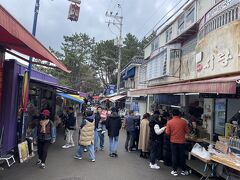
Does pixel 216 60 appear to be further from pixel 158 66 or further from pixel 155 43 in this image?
pixel 155 43

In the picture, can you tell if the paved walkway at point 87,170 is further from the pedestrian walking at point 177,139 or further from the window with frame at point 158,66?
the window with frame at point 158,66

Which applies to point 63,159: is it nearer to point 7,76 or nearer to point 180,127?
point 7,76

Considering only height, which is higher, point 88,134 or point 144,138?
point 88,134

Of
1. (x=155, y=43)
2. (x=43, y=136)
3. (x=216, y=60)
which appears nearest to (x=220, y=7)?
(x=216, y=60)

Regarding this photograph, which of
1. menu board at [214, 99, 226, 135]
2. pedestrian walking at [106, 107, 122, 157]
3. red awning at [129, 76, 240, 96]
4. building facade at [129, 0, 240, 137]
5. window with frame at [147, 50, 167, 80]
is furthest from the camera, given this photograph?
window with frame at [147, 50, 167, 80]

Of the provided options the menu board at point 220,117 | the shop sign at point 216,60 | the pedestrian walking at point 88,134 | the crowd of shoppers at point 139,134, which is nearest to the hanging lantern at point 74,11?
the crowd of shoppers at point 139,134

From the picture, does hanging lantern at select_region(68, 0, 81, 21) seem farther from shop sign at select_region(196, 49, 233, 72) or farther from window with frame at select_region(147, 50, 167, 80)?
window with frame at select_region(147, 50, 167, 80)

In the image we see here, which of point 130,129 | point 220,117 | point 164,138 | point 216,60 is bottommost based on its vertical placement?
point 164,138

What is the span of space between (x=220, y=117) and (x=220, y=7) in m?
3.91

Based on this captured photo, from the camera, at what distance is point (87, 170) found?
9.85 meters

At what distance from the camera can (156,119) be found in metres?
11.2

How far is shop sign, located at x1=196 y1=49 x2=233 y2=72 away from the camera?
32.6 feet

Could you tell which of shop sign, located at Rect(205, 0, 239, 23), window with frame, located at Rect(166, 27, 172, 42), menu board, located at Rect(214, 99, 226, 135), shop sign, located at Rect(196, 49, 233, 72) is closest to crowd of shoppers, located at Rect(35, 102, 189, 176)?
menu board, located at Rect(214, 99, 226, 135)

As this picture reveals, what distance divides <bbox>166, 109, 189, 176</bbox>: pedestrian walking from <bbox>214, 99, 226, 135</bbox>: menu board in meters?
2.39
